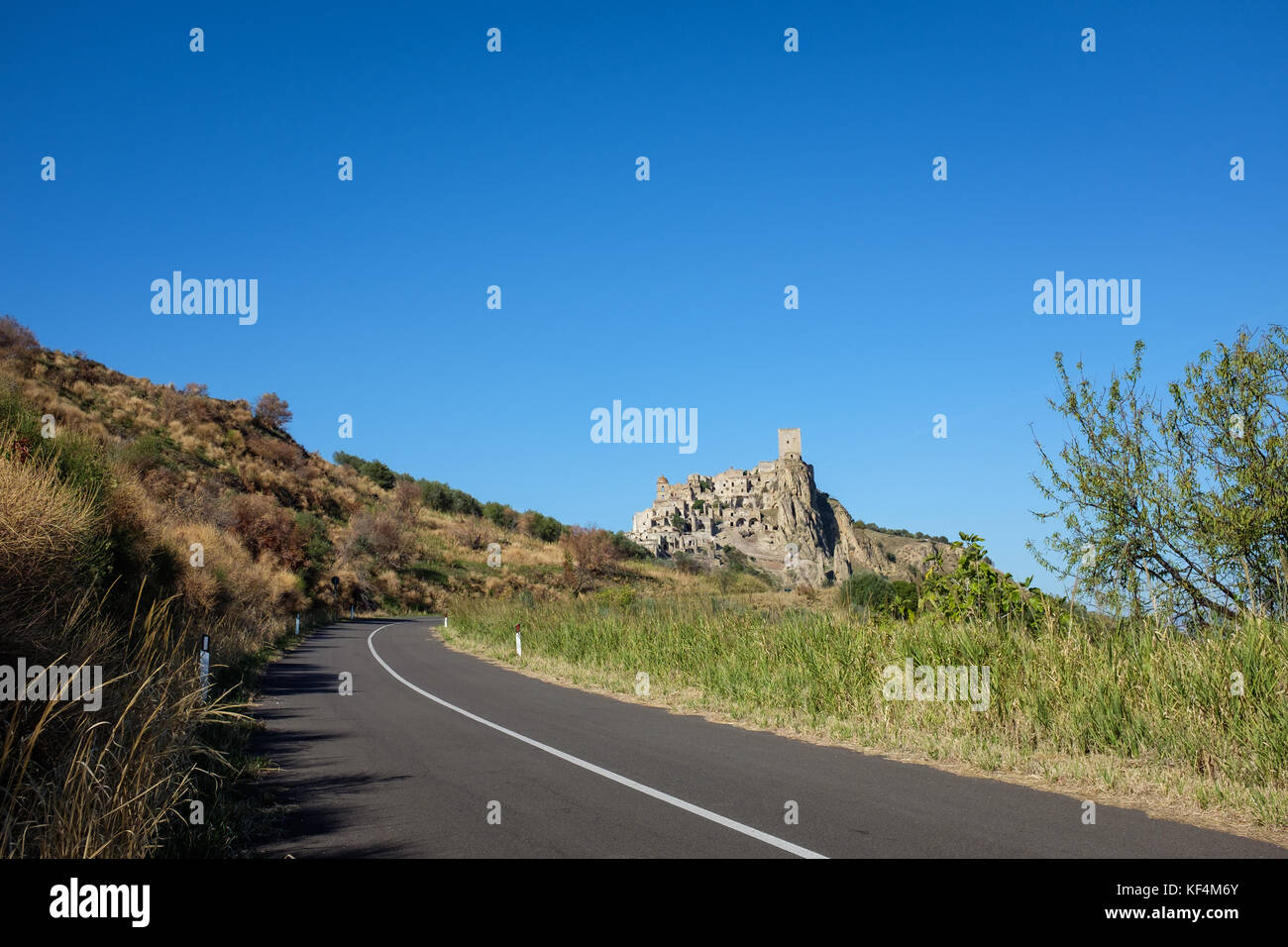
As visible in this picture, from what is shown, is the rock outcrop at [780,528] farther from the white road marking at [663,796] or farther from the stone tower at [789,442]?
the white road marking at [663,796]

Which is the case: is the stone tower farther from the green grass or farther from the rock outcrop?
the green grass

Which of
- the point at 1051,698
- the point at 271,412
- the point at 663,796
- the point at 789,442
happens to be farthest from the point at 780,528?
the point at 663,796

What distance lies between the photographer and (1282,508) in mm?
12266

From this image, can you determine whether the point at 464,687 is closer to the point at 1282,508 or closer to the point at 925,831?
the point at 925,831

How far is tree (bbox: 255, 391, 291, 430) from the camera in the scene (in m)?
82.9

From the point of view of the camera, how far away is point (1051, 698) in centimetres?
967

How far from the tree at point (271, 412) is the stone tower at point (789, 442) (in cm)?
10475

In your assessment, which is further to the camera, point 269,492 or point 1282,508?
point 269,492

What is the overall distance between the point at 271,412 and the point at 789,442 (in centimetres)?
11108

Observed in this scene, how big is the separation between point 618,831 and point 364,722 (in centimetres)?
811

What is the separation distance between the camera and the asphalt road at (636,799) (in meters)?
5.97

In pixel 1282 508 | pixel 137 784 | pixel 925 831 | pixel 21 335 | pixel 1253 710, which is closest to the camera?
pixel 137 784

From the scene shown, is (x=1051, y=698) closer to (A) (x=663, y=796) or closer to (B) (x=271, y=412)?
(A) (x=663, y=796)
